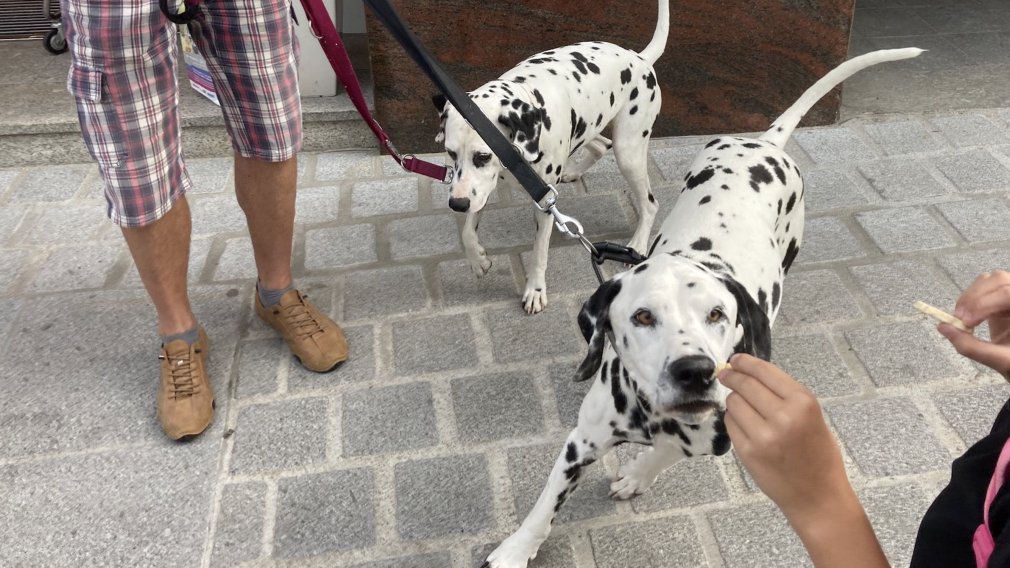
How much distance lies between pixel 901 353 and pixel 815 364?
0.37m

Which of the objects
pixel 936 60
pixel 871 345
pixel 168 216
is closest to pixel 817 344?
pixel 871 345

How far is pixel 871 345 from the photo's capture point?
2.95m

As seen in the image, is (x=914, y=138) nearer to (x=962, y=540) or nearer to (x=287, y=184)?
(x=287, y=184)

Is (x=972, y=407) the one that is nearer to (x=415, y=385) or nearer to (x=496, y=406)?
(x=496, y=406)

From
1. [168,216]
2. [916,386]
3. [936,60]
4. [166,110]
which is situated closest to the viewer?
[166,110]

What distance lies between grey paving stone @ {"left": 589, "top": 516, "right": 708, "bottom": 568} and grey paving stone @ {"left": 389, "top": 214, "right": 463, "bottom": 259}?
72.1 inches

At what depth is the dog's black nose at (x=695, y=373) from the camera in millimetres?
1560

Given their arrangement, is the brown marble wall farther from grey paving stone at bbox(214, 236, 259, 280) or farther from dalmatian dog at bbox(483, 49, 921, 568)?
dalmatian dog at bbox(483, 49, 921, 568)

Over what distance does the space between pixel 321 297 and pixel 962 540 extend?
2.86m

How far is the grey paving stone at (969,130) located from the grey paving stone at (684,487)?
3218 millimetres

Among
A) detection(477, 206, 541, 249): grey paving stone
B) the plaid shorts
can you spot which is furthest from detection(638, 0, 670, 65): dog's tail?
the plaid shorts

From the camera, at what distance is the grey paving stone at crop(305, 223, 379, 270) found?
11.9ft

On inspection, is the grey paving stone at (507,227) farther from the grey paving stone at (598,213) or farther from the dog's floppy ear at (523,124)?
the dog's floppy ear at (523,124)

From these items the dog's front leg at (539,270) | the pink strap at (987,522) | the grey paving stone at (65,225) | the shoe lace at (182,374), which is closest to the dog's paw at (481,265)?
the dog's front leg at (539,270)
